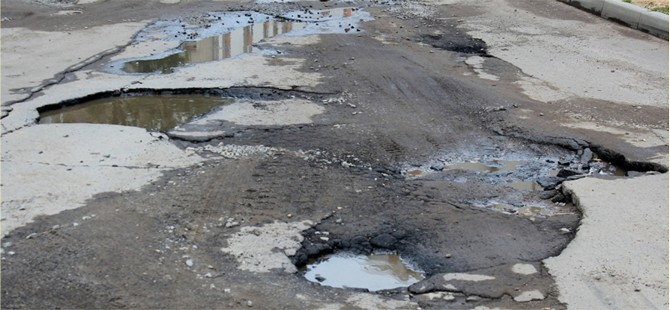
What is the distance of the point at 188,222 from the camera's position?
5539mm

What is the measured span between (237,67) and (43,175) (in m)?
4.03

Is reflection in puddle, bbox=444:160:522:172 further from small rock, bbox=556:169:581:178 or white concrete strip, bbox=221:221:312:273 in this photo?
white concrete strip, bbox=221:221:312:273

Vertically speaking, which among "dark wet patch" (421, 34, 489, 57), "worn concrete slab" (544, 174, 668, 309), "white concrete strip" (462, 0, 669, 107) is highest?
"white concrete strip" (462, 0, 669, 107)

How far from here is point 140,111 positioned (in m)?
8.16

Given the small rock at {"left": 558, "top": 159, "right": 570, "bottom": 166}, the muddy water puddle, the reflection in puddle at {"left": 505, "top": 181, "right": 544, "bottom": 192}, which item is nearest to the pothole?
the muddy water puddle

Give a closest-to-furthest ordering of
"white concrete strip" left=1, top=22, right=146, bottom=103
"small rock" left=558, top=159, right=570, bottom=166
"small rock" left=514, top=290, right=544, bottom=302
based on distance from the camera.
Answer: "small rock" left=514, top=290, right=544, bottom=302 < "small rock" left=558, top=159, right=570, bottom=166 < "white concrete strip" left=1, top=22, right=146, bottom=103

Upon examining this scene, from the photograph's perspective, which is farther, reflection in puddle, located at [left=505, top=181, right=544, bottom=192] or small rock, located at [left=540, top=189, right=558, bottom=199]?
reflection in puddle, located at [left=505, top=181, right=544, bottom=192]

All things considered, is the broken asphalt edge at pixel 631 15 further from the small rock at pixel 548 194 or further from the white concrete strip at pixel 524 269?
the white concrete strip at pixel 524 269

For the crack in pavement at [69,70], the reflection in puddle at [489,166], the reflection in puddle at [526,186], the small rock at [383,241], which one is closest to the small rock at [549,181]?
the reflection in puddle at [526,186]

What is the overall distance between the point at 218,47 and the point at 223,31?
1279mm

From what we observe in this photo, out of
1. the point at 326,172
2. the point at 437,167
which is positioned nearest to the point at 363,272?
the point at 326,172

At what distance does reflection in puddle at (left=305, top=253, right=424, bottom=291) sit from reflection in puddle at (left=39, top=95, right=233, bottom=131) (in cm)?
308

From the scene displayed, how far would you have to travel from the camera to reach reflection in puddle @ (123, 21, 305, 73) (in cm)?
1002

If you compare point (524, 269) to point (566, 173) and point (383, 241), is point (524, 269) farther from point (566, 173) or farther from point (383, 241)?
point (566, 173)
